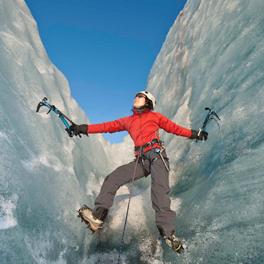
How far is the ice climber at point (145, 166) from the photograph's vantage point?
3691 millimetres

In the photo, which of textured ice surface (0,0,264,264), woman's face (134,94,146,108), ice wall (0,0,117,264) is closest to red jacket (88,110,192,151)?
woman's face (134,94,146,108)

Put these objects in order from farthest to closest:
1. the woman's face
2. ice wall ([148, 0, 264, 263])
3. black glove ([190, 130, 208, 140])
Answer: the woman's face
black glove ([190, 130, 208, 140])
ice wall ([148, 0, 264, 263])

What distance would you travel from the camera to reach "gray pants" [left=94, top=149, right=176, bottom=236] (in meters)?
3.59

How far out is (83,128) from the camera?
461 cm

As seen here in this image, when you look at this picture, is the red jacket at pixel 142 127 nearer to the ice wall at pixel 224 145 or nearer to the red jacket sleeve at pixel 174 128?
the red jacket sleeve at pixel 174 128

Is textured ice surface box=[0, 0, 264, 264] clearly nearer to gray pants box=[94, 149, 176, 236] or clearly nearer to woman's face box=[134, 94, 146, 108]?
gray pants box=[94, 149, 176, 236]

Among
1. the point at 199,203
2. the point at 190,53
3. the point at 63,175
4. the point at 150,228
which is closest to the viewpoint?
the point at 199,203

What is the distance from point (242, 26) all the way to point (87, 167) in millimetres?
3616

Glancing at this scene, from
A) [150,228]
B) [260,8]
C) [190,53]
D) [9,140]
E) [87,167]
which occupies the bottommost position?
[150,228]

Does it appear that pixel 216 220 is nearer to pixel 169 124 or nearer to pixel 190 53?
pixel 169 124

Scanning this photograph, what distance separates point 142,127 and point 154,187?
3.12 feet

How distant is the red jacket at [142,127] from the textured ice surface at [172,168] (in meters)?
0.60

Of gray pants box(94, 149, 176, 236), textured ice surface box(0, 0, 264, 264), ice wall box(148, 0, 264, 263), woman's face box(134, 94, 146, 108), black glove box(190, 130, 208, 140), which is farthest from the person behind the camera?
woman's face box(134, 94, 146, 108)

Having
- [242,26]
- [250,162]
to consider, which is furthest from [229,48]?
[250,162]
